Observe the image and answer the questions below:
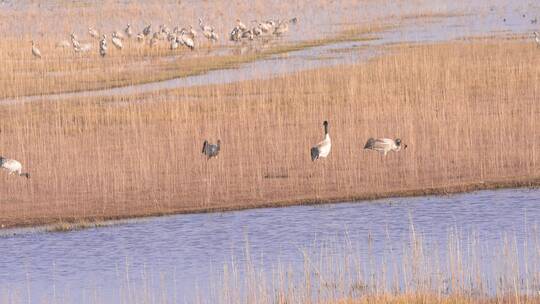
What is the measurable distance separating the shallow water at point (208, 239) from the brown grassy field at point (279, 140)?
1.05 m

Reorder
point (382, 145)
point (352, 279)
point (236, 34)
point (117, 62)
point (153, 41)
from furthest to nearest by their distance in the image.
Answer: point (236, 34) → point (153, 41) → point (117, 62) → point (382, 145) → point (352, 279)

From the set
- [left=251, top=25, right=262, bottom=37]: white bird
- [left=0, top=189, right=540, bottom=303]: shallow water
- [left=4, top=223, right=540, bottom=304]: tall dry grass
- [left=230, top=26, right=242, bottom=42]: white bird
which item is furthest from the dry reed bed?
[left=4, top=223, right=540, bottom=304]: tall dry grass

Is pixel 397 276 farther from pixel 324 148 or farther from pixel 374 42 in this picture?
pixel 374 42

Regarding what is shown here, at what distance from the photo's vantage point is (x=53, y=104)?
35.1 metres

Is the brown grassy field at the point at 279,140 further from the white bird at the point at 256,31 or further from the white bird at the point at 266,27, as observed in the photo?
the white bird at the point at 266,27

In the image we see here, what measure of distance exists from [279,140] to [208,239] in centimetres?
908

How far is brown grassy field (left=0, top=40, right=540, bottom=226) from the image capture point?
22781mm

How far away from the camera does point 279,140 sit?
27.8 m

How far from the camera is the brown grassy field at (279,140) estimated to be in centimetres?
2278

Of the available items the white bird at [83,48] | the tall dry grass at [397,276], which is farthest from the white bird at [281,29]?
the tall dry grass at [397,276]

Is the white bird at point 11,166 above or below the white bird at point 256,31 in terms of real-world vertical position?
below

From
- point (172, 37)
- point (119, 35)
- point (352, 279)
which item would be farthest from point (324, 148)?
point (119, 35)

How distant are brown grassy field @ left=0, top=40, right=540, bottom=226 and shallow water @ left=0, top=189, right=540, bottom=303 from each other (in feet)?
3.44

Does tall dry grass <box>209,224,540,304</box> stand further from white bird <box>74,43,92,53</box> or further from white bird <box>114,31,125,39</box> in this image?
white bird <box>114,31,125,39</box>
